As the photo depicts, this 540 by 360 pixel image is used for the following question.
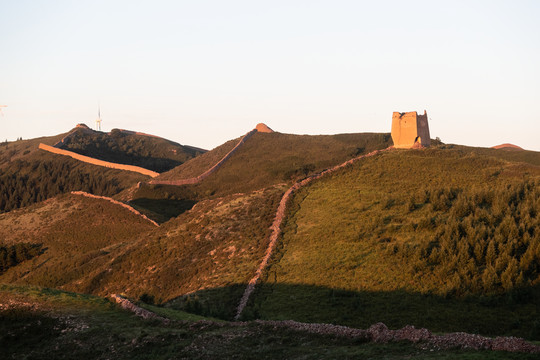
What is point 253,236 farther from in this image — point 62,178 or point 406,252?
point 62,178

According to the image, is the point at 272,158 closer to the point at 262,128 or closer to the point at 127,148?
the point at 262,128

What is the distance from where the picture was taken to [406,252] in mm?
28438

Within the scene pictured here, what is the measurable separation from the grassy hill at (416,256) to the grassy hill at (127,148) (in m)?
84.2

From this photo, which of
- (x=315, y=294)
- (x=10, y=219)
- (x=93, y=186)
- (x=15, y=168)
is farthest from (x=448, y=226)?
(x=15, y=168)

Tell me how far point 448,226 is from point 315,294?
8.10 m

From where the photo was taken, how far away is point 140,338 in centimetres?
2014

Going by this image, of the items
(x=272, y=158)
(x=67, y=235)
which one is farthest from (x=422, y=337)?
(x=272, y=158)

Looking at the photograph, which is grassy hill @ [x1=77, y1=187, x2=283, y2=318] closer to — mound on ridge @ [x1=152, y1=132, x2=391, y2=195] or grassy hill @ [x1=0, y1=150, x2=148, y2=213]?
mound on ridge @ [x1=152, y1=132, x2=391, y2=195]

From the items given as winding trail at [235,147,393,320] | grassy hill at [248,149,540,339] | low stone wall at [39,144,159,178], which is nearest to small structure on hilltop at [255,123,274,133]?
low stone wall at [39,144,159,178]

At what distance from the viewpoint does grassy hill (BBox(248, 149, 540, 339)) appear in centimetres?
2356

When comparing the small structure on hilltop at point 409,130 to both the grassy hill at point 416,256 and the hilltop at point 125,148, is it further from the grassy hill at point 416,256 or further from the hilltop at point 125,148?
the hilltop at point 125,148

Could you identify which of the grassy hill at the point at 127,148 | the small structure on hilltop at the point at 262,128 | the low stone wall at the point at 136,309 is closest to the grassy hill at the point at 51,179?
the grassy hill at the point at 127,148

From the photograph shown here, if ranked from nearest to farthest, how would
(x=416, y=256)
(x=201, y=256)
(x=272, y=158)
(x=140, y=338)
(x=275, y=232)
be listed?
(x=140, y=338)
(x=416, y=256)
(x=275, y=232)
(x=201, y=256)
(x=272, y=158)

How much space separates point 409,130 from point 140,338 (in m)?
36.1
